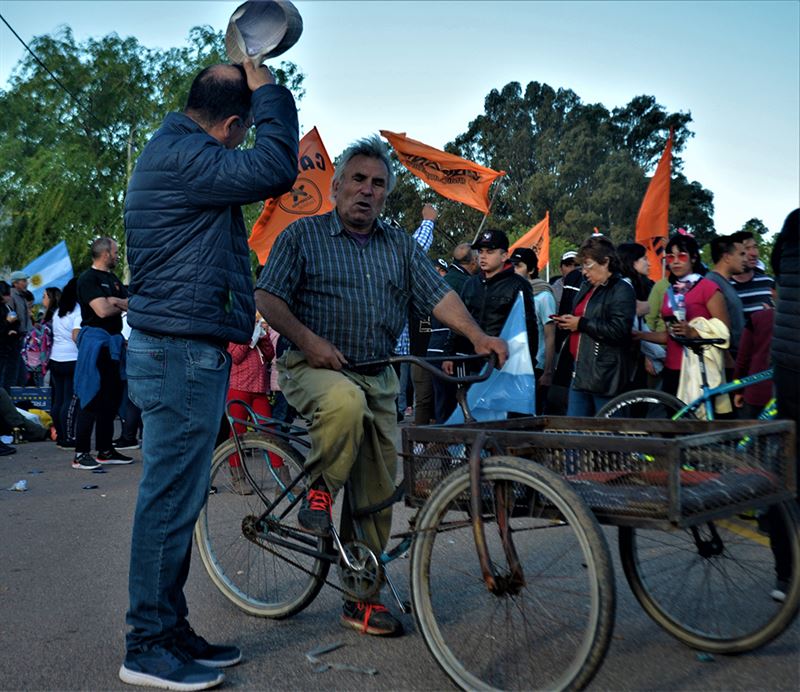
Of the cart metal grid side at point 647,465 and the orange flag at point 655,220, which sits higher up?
the orange flag at point 655,220

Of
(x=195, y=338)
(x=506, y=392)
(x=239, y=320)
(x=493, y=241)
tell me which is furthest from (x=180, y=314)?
(x=493, y=241)

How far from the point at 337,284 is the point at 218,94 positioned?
0.97 metres

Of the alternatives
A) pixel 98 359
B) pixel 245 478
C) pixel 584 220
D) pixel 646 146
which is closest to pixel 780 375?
pixel 245 478

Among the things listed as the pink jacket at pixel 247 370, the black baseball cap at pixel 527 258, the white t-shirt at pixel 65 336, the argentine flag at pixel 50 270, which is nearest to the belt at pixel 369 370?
the pink jacket at pixel 247 370

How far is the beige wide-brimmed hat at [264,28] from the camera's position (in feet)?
11.8

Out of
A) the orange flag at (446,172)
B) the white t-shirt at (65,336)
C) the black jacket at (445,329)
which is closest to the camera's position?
the black jacket at (445,329)

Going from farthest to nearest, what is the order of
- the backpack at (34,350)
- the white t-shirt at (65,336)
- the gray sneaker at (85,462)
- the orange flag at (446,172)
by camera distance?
the backpack at (34,350), the orange flag at (446,172), the white t-shirt at (65,336), the gray sneaker at (85,462)

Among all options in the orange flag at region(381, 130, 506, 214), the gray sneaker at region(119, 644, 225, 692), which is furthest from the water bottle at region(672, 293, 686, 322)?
the orange flag at region(381, 130, 506, 214)

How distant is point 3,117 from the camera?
139 feet

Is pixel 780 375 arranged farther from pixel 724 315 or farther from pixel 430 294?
pixel 724 315

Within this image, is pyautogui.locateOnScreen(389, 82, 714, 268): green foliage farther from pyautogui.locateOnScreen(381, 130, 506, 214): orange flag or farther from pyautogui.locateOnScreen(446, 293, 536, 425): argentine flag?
pyautogui.locateOnScreen(446, 293, 536, 425): argentine flag

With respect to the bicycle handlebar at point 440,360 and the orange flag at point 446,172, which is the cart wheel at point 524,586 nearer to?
the bicycle handlebar at point 440,360

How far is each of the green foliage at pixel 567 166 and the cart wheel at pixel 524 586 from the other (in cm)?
6256

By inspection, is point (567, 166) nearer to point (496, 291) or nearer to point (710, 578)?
point (496, 291)
